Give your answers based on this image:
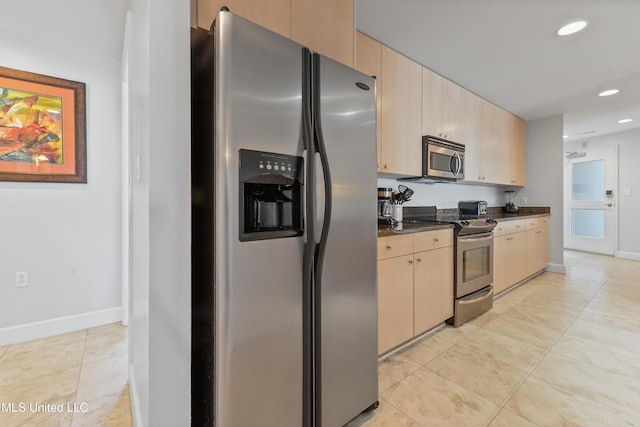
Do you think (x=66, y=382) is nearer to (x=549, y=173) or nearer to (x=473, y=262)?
(x=473, y=262)

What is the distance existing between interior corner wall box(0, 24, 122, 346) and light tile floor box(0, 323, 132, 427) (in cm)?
24

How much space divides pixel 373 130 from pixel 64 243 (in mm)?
2734

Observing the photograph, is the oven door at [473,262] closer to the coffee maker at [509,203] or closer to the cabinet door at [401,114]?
the cabinet door at [401,114]

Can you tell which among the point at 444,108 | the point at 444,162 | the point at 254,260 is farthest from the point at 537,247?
the point at 254,260

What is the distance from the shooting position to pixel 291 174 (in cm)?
110

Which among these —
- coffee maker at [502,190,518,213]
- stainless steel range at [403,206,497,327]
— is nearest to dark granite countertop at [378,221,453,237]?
stainless steel range at [403,206,497,327]

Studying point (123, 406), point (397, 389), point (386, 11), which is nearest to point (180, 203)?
point (123, 406)

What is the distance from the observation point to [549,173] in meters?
4.32

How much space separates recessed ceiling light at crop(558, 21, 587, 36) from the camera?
2.10 m

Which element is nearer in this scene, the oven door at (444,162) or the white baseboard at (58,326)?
the white baseboard at (58,326)

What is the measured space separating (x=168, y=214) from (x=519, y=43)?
2.94 metres

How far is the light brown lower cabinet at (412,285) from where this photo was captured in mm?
1854

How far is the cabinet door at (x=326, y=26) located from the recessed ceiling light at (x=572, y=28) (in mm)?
1802

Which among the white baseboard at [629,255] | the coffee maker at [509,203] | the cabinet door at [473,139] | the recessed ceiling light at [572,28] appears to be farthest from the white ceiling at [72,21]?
the white baseboard at [629,255]
